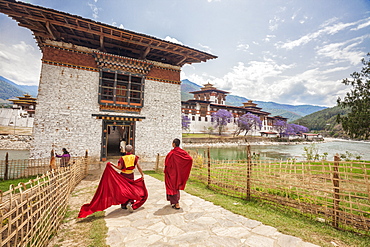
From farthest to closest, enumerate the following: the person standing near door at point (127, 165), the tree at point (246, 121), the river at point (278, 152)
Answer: the tree at point (246, 121)
the river at point (278, 152)
the person standing near door at point (127, 165)

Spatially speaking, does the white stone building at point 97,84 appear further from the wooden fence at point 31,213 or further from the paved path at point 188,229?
the paved path at point 188,229

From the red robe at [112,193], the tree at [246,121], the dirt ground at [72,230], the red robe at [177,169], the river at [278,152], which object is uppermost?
the tree at [246,121]

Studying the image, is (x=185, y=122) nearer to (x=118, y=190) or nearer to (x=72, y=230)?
(x=118, y=190)

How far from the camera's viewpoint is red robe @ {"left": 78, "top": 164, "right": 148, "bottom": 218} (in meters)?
3.67

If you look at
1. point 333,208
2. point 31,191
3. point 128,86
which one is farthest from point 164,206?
point 128,86

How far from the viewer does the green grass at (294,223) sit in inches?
106

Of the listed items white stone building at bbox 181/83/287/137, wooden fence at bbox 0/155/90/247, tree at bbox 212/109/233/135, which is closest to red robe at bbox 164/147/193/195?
wooden fence at bbox 0/155/90/247

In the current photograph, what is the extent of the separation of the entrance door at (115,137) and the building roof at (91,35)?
4.52 m

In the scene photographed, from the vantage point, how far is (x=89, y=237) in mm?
2789

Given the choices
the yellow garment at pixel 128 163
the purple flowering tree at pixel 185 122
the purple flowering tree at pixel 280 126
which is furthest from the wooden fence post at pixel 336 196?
the purple flowering tree at pixel 280 126

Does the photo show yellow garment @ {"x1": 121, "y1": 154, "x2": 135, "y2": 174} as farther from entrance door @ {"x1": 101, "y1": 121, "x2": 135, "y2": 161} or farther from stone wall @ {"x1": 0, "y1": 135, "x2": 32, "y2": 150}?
stone wall @ {"x1": 0, "y1": 135, "x2": 32, "y2": 150}

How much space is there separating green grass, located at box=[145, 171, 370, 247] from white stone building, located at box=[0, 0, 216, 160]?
25.5 ft

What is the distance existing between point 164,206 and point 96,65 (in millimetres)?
9259

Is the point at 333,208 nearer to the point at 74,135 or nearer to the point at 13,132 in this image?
the point at 74,135
